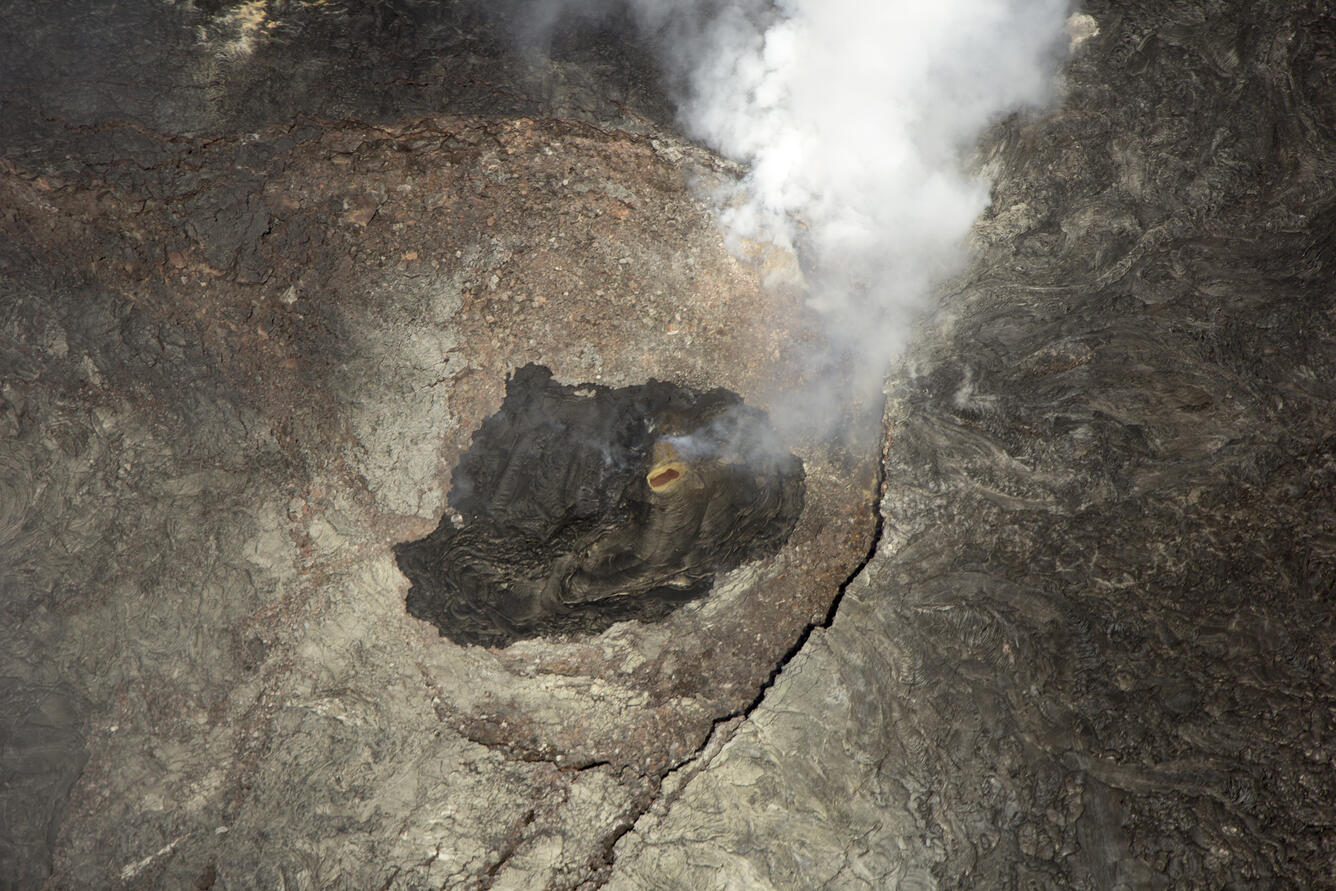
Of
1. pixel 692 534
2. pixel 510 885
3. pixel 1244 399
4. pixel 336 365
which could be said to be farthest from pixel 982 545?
pixel 336 365

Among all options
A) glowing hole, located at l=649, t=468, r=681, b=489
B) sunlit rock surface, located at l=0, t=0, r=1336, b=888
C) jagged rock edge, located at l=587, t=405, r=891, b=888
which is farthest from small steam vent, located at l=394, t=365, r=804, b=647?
jagged rock edge, located at l=587, t=405, r=891, b=888

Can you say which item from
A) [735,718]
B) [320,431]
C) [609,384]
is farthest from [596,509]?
[320,431]

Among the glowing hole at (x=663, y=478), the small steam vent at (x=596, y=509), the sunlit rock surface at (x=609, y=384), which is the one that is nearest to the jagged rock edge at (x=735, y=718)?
the sunlit rock surface at (x=609, y=384)

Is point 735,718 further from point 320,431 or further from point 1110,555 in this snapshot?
point 320,431

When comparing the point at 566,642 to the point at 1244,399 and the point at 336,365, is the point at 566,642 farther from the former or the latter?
the point at 1244,399

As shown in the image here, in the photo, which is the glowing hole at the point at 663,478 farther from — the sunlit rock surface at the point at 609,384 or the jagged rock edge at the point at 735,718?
the jagged rock edge at the point at 735,718

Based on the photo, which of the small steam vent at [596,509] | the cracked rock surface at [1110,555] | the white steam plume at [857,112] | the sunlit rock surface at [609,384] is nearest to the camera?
the cracked rock surface at [1110,555]
